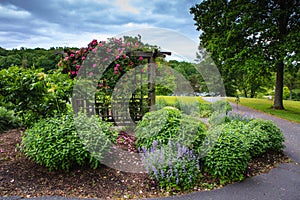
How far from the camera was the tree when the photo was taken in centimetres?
952

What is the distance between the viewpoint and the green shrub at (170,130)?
333cm

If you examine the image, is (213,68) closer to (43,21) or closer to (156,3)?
(156,3)

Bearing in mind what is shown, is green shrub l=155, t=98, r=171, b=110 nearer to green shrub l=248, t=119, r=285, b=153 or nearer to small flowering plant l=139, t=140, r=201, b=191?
green shrub l=248, t=119, r=285, b=153

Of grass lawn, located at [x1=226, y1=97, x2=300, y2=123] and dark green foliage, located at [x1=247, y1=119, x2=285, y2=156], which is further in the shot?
grass lawn, located at [x1=226, y1=97, x2=300, y2=123]

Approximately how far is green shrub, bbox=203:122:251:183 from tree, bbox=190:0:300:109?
7208 mm

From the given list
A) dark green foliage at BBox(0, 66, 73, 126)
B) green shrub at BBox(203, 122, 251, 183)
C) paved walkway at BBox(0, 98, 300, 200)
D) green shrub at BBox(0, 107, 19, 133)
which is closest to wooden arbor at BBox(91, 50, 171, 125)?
dark green foliage at BBox(0, 66, 73, 126)

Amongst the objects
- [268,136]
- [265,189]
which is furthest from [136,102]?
[265,189]

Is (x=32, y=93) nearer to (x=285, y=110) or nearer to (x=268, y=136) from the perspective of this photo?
(x=268, y=136)

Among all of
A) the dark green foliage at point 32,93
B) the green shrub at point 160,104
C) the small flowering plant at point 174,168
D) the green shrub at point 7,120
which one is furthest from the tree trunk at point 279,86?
the green shrub at point 7,120

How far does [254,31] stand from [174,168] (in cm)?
929

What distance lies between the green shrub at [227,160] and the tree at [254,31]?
23.6ft

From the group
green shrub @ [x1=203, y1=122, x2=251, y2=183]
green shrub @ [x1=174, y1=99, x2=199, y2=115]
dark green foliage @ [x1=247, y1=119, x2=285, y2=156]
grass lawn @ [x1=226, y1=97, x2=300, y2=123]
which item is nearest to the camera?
green shrub @ [x1=203, y1=122, x2=251, y2=183]

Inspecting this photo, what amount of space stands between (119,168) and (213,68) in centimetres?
1364

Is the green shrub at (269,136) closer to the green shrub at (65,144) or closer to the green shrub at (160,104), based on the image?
the green shrub at (160,104)
